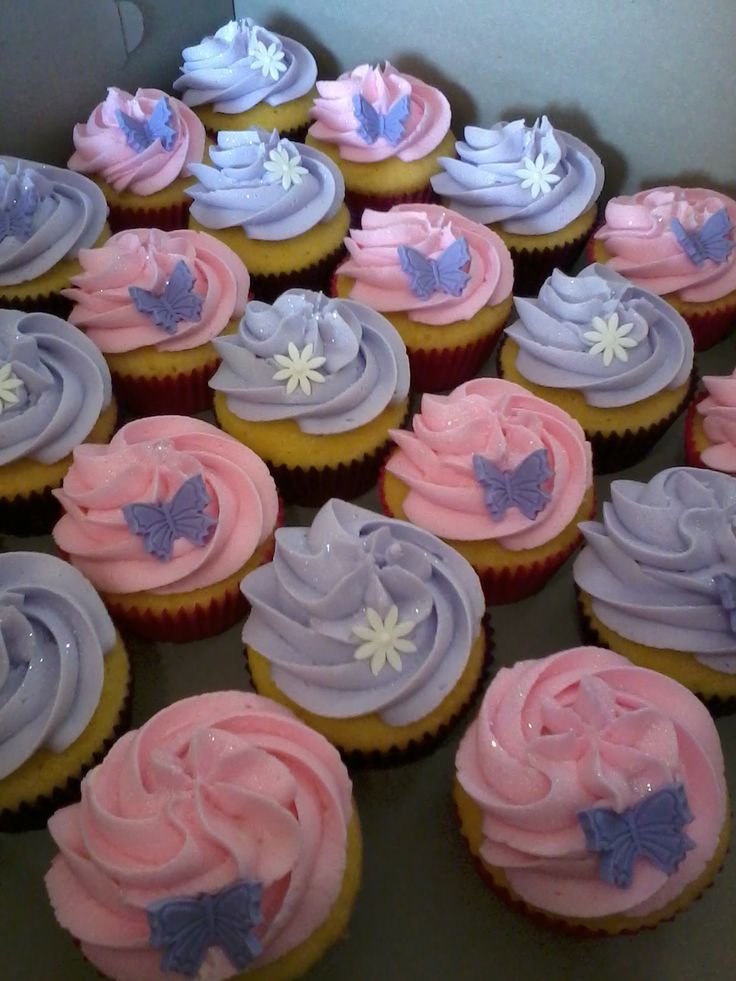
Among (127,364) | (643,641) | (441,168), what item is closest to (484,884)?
(643,641)

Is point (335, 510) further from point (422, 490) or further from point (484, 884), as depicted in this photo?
point (484, 884)

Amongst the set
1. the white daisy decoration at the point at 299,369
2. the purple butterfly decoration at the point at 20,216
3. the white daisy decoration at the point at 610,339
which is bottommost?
the white daisy decoration at the point at 299,369

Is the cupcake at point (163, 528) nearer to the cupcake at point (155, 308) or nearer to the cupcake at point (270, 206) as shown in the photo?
the cupcake at point (155, 308)

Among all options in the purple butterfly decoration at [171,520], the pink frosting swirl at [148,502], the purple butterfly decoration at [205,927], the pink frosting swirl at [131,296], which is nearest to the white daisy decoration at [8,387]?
the pink frosting swirl at [148,502]

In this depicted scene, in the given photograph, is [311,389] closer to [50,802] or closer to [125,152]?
[50,802]

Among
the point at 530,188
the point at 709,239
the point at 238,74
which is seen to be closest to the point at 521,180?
the point at 530,188

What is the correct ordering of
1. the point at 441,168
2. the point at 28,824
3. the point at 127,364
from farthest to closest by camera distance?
the point at 441,168 → the point at 127,364 → the point at 28,824

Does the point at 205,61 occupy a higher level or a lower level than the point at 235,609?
higher
